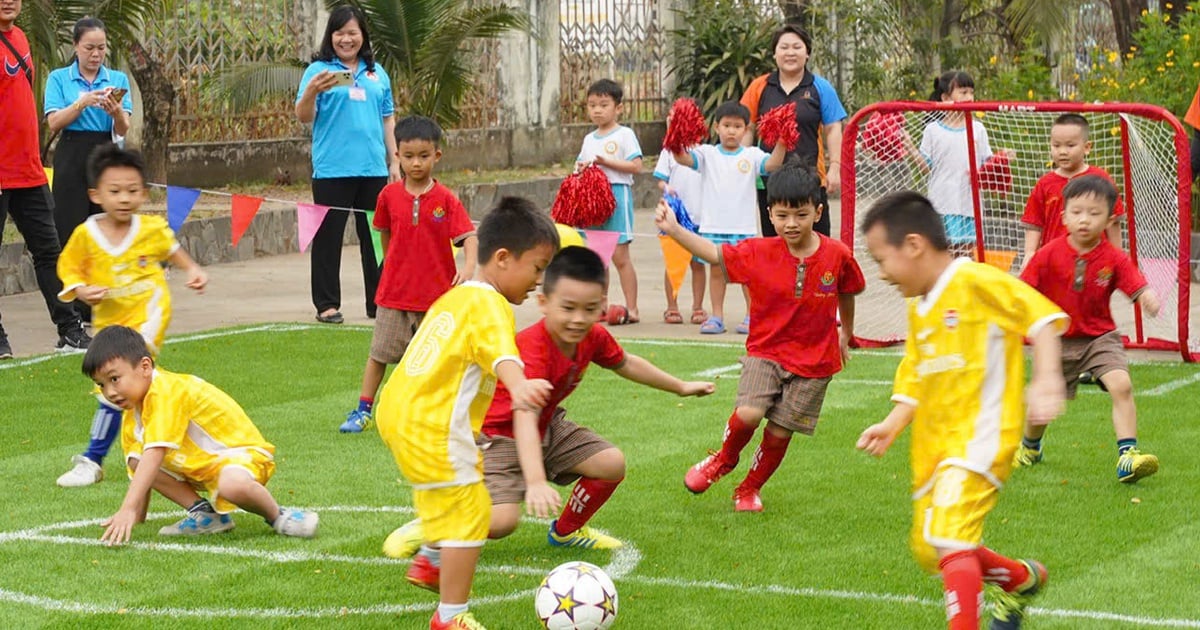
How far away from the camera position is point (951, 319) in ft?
16.6

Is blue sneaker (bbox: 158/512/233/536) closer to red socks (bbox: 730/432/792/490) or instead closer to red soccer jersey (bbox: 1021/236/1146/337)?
red socks (bbox: 730/432/792/490)

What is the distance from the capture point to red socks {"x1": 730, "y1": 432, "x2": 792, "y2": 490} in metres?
7.02

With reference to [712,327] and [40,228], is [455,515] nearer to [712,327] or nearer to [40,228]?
[40,228]

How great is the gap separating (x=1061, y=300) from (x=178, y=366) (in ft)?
18.1

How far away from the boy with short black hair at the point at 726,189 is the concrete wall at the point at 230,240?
17.4ft

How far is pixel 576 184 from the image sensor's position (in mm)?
12391

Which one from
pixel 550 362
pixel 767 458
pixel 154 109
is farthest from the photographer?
pixel 154 109

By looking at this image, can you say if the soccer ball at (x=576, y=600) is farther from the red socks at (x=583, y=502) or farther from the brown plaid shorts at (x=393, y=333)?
the brown plaid shorts at (x=393, y=333)

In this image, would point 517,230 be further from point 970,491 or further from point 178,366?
point 178,366

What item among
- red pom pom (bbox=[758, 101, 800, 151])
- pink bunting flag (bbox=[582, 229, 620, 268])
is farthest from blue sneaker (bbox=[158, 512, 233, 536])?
red pom pom (bbox=[758, 101, 800, 151])

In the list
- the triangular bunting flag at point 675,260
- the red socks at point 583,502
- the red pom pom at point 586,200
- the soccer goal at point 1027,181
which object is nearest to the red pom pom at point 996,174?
the soccer goal at point 1027,181

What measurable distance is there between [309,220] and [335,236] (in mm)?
673

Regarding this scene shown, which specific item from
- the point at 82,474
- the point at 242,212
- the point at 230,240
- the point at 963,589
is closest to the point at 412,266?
the point at 82,474

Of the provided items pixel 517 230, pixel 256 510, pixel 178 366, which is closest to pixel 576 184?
pixel 178 366
